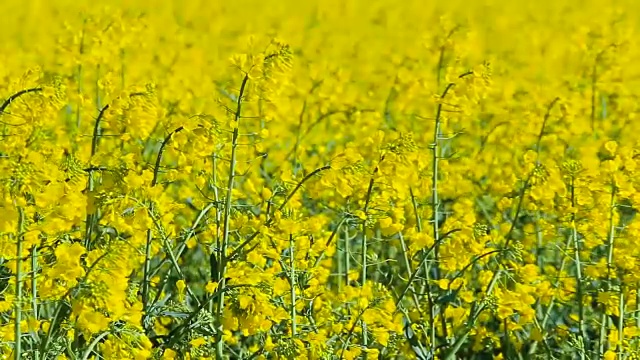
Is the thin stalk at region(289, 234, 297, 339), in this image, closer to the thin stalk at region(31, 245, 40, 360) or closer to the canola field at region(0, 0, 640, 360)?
the canola field at region(0, 0, 640, 360)

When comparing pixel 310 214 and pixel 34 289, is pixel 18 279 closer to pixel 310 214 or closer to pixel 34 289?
pixel 34 289

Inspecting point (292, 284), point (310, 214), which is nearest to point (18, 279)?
point (292, 284)

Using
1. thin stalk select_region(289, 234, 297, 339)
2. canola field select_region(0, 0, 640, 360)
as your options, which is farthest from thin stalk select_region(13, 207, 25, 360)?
thin stalk select_region(289, 234, 297, 339)

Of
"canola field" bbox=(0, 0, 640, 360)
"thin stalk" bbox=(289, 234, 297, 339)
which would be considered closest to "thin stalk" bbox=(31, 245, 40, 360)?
"canola field" bbox=(0, 0, 640, 360)

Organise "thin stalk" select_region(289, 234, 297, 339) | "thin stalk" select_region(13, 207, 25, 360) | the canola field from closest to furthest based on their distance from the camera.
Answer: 1. "thin stalk" select_region(13, 207, 25, 360)
2. the canola field
3. "thin stalk" select_region(289, 234, 297, 339)

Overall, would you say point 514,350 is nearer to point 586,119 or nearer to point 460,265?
point 460,265

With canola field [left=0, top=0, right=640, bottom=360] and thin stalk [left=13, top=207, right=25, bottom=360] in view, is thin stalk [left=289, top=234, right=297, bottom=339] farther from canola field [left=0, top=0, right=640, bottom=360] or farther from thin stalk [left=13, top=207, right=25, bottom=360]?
thin stalk [left=13, top=207, right=25, bottom=360]

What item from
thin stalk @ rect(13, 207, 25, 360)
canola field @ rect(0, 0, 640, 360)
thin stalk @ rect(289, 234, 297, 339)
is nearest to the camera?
thin stalk @ rect(13, 207, 25, 360)

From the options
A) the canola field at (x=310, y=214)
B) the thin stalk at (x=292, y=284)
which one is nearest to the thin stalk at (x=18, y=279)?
the canola field at (x=310, y=214)

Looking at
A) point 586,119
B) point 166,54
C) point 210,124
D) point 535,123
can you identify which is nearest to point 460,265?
point 210,124

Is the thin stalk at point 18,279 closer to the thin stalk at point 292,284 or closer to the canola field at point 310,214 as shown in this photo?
the canola field at point 310,214

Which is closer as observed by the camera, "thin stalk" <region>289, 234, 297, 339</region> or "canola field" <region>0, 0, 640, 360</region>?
"canola field" <region>0, 0, 640, 360</region>

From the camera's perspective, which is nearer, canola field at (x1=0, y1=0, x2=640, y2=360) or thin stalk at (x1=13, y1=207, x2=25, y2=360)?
thin stalk at (x1=13, y1=207, x2=25, y2=360)

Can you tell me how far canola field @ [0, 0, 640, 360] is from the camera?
3.08 m
